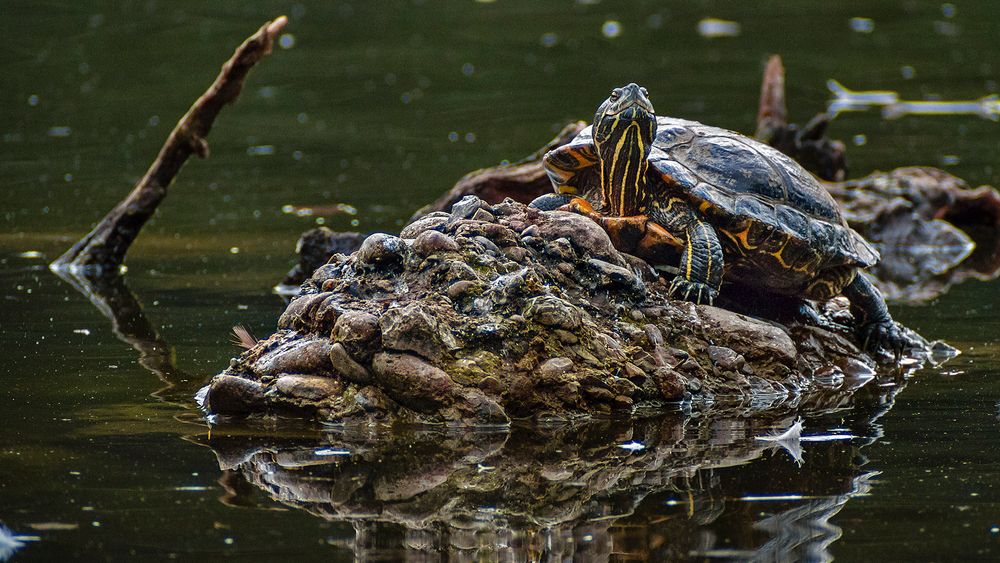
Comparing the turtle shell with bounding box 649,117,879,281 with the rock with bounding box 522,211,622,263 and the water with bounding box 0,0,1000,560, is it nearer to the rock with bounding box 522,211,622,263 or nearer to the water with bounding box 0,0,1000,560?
the rock with bounding box 522,211,622,263

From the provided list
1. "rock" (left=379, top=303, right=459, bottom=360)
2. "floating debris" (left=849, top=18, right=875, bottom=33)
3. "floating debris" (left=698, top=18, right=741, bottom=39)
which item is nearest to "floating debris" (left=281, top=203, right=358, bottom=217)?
"rock" (left=379, top=303, right=459, bottom=360)

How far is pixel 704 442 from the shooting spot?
4.07 metres

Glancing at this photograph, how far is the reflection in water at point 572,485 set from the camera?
10.3 feet

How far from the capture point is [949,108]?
1300 centimetres

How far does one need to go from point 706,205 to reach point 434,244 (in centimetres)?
109

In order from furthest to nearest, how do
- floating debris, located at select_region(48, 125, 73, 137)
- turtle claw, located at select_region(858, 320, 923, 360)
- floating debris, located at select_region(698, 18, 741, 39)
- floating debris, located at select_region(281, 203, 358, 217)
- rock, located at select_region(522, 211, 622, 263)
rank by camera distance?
floating debris, located at select_region(698, 18, 741, 39) → floating debris, located at select_region(48, 125, 73, 137) → floating debris, located at select_region(281, 203, 358, 217) → turtle claw, located at select_region(858, 320, 923, 360) → rock, located at select_region(522, 211, 622, 263)

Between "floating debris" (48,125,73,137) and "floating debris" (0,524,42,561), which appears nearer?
"floating debris" (0,524,42,561)

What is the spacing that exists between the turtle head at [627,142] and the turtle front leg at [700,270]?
0.31 metres

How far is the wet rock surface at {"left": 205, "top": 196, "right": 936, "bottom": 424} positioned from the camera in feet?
14.1

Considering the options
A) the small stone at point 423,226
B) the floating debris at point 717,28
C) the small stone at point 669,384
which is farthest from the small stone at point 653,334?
the floating debris at point 717,28

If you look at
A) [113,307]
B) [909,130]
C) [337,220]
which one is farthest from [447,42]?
[113,307]

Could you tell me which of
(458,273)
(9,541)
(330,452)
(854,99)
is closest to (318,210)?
(458,273)

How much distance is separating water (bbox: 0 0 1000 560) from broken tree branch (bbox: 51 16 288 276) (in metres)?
0.22

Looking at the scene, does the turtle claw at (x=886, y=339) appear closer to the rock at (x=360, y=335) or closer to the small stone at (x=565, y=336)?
the small stone at (x=565, y=336)
